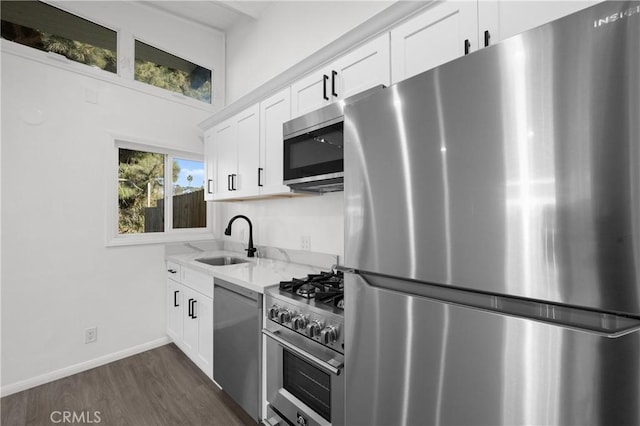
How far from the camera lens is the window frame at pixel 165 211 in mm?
2625

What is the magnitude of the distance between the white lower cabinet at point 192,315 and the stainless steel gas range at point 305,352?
2.51ft

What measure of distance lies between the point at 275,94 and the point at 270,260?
56.1 inches

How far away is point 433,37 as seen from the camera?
4.08ft

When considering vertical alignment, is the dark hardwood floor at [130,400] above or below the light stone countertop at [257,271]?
below

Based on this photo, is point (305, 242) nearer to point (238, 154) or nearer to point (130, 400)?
point (238, 154)

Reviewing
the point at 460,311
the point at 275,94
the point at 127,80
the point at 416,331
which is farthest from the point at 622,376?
the point at 127,80

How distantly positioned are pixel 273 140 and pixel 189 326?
1737 millimetres

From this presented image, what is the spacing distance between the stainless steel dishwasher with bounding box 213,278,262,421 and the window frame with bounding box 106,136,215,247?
4.25 feet

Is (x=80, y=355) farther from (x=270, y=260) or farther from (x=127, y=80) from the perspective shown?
(x=127, y=80)

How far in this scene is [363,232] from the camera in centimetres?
93
